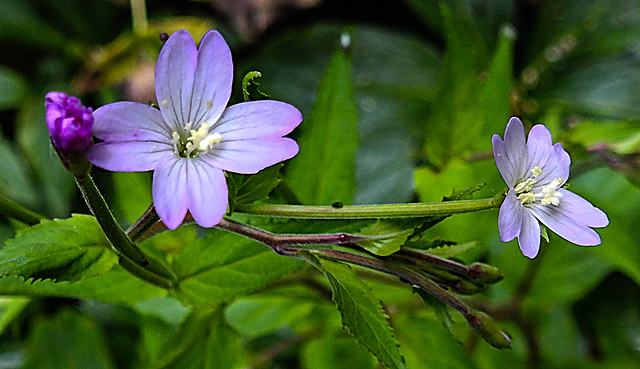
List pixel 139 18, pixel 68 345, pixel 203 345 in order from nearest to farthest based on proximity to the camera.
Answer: pixel 203 345 < pixel 68 345 < pixel 139 18

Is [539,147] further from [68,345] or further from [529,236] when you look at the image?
[68,345]

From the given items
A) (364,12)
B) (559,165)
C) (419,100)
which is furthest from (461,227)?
(364,12)

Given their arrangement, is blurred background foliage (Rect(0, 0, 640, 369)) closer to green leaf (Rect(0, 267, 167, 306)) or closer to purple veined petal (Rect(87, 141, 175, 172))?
green leaf (Rect(0, 267, 167, 306))

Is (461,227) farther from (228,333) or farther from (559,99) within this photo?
(559,99)

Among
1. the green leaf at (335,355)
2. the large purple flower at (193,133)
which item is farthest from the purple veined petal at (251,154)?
the green leaf at (335,355)

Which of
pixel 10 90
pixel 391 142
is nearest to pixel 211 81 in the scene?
pixel 391 142

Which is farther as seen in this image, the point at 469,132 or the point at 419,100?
the point at 419,100

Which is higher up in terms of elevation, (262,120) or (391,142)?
(262,120)
